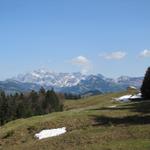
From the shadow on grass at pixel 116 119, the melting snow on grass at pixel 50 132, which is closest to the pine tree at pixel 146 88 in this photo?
the shadow on grass at pixel 116 119

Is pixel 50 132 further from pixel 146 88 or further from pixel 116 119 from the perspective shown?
pixel 146 88

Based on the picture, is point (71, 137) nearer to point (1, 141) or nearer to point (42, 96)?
point (1, 141)

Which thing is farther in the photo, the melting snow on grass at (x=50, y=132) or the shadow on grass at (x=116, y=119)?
the shadow on grass at (x=116, y=119)

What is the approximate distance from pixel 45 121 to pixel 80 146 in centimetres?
2401

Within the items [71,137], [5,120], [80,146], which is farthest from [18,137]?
[5,120]

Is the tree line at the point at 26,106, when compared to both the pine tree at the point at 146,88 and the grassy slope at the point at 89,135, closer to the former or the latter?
the pine tree at the point at 146,88

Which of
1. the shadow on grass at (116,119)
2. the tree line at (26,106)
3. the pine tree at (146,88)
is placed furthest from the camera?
the tree line at (26,106)

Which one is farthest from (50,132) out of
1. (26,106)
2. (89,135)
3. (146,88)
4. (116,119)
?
(26,106)

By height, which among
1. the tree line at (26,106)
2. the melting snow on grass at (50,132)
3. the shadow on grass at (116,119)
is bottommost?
the melting snow on grass at (50,132)

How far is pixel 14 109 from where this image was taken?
132m

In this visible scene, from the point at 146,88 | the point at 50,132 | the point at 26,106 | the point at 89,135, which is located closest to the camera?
the point at 89,135

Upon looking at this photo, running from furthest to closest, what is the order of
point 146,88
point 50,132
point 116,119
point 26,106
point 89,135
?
point 26,106, point 146,88, point 116,119, point 50,132, point 89,135

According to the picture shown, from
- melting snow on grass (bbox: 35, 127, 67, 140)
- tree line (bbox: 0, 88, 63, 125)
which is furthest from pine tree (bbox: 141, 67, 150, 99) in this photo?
melting snow on grass (bbox: 35, 127, 67, 140)

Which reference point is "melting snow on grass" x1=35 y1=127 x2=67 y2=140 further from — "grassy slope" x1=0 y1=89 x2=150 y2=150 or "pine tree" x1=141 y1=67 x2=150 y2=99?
"pine tree" x1=141 y1=67 x2=150 y2=99
